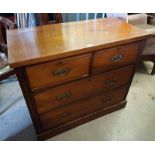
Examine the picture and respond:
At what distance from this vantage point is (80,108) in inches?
51.5

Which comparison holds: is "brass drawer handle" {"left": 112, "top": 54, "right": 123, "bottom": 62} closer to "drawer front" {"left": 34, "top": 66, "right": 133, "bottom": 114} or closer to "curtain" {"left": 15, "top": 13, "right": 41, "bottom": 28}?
"drawer front" {"left": 34, "top": 66, "right": 133, "bottom": 114}

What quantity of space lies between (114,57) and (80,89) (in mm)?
349

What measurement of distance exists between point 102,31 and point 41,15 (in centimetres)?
72

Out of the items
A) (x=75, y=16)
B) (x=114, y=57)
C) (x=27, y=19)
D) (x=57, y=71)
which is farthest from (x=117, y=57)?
(x=27, y=19)

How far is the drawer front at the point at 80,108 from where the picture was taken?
121cm

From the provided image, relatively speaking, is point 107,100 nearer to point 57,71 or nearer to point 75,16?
point 57,71

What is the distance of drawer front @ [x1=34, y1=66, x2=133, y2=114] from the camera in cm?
104

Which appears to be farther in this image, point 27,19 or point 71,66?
point 27,19

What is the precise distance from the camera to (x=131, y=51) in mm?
1135

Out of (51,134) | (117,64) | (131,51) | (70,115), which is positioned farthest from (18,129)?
(131,51)

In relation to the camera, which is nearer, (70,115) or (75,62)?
(75,62)

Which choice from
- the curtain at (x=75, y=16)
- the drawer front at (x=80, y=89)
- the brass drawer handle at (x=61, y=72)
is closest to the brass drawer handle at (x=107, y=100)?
the drawer front at (x=80, y=89)

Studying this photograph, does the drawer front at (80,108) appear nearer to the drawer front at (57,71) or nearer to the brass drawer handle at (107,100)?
the brass drawer handle at (107,100)
